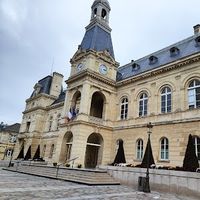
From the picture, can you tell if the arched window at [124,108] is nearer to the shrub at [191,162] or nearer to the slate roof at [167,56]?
the slate roof at [167,56]

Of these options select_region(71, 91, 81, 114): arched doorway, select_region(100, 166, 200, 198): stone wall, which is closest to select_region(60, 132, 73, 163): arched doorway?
select_region(71, 91, 81, 114): arched doorway

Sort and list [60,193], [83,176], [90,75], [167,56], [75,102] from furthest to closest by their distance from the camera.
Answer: [75,102]
[90,75]
[167,56]
[83,176]
[60,193]

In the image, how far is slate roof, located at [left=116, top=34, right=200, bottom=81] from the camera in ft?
74.8

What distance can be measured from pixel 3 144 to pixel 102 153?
145ft

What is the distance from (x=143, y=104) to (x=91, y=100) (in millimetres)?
7399

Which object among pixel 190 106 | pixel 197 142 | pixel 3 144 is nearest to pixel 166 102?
pixel 190 106

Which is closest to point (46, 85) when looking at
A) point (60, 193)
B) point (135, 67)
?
point (135, 67)

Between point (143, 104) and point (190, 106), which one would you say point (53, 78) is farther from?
point (190, 106)

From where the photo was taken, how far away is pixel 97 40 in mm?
30078

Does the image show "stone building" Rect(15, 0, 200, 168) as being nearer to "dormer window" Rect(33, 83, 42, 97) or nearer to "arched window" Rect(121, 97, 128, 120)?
"arched window" Rect(121, 97, 128, 120)

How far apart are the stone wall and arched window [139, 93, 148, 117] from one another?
26.7 ft

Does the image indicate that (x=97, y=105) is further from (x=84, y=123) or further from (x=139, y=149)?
(x=139, y=149)

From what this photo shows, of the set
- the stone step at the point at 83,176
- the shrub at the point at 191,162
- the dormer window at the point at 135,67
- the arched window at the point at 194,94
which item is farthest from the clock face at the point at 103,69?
the shrub at the point at 191,162

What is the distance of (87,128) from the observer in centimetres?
2478
